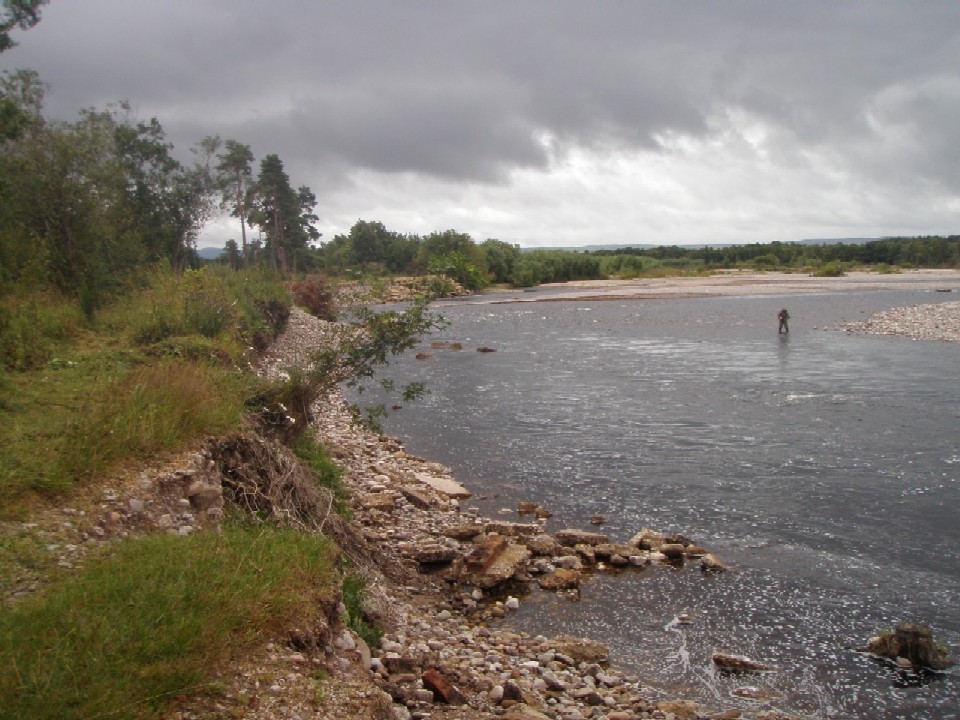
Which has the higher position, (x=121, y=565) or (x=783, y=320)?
(x=121, y=565)

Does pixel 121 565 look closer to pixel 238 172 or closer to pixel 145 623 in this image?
pixel 145 623

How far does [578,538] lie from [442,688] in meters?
6.18

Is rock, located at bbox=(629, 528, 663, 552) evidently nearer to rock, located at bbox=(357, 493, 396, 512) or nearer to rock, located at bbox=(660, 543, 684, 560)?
rock, located at bbox=(660, 543, 684, 560)

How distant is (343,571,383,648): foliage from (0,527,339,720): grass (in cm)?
81

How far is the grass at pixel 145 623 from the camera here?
184 inches

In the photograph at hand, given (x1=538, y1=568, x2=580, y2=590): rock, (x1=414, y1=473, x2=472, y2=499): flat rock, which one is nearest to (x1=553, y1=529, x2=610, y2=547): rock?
(x1=538, y1=568, x2=580, y2=590): rock

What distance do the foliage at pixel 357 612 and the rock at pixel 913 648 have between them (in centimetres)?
651

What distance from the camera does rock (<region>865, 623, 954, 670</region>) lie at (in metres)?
9.28

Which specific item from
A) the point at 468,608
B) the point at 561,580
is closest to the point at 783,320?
the point at 561,580

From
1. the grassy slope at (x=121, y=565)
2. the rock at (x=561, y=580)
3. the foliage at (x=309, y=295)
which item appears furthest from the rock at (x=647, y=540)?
the foliage at (x=309, y=295)

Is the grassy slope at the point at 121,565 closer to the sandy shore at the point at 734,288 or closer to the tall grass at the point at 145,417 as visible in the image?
the tall grass at the point at 145,417

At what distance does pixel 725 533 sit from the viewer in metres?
13.8

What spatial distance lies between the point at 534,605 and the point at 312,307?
44.4 metres

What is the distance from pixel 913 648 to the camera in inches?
369
